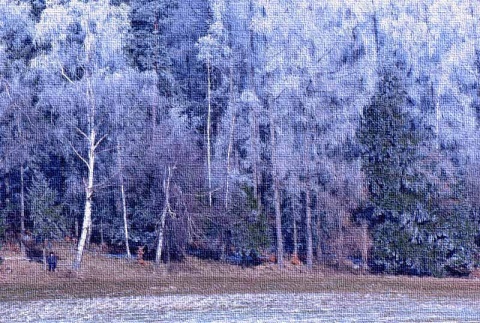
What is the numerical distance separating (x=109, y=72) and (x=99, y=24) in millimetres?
823

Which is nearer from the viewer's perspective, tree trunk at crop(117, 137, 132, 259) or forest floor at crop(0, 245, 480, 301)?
forest floor at crop(0, 245, 480, 301)

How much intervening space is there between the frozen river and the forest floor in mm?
714

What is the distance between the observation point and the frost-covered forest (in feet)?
38.4

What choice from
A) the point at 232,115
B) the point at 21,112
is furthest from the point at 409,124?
the point at 21,112

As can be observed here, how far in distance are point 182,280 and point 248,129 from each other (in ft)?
10.6

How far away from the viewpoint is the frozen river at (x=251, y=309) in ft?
21.0

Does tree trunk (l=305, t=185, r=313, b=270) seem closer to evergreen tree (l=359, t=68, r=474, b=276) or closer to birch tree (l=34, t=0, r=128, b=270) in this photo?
evergreen tree (l=359, t=68, r=474, b=276)

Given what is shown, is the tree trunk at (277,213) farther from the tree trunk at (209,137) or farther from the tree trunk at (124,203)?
the tree trunk at (124,203)

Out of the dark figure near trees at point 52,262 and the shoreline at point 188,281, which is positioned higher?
the dark figure near trees at point 52,262

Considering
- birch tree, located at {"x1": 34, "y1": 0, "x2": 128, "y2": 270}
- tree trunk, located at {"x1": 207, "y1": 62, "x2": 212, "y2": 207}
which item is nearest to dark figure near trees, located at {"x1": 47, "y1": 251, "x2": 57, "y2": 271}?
birch tree, located at {"x1": 34, "y1": 0, "x2": 128, "y2": 270}

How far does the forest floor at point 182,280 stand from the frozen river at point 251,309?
714mm

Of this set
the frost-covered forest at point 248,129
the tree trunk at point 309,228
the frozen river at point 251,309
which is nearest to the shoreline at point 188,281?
the tree trunk at point 309,228

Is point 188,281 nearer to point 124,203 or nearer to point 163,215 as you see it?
point 163,215

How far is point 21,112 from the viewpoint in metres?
11.8
